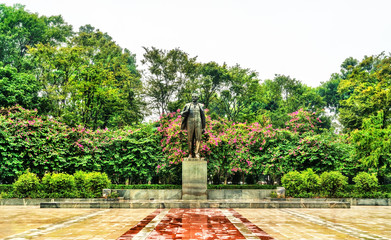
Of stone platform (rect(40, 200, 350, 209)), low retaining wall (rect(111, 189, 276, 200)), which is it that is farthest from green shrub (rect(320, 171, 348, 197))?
low retaining wall (rect(111, 189, 276, 200))

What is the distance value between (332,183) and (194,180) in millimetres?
6981

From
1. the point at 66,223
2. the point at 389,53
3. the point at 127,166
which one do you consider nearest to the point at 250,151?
the point at 127,166

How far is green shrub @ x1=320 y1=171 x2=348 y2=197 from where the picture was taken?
15625 mm

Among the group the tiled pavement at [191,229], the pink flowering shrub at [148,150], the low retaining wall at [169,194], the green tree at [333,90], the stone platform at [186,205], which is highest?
the green tree at [333,90]

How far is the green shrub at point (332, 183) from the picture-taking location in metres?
15.6

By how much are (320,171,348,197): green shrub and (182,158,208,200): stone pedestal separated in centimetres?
611

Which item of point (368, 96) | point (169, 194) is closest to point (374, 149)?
point (368, 96)

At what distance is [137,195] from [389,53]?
110 ft

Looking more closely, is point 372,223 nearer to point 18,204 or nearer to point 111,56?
point 18,204

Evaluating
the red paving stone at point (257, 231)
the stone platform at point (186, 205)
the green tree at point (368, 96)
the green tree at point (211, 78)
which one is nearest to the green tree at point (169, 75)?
the green tree at point (211, 78)

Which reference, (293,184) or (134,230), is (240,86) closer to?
(293,184)

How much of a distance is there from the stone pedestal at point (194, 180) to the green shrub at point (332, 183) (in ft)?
20.0

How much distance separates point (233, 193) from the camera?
60.5 ft

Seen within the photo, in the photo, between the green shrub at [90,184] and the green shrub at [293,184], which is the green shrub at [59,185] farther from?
the green shrub at [293,184]
